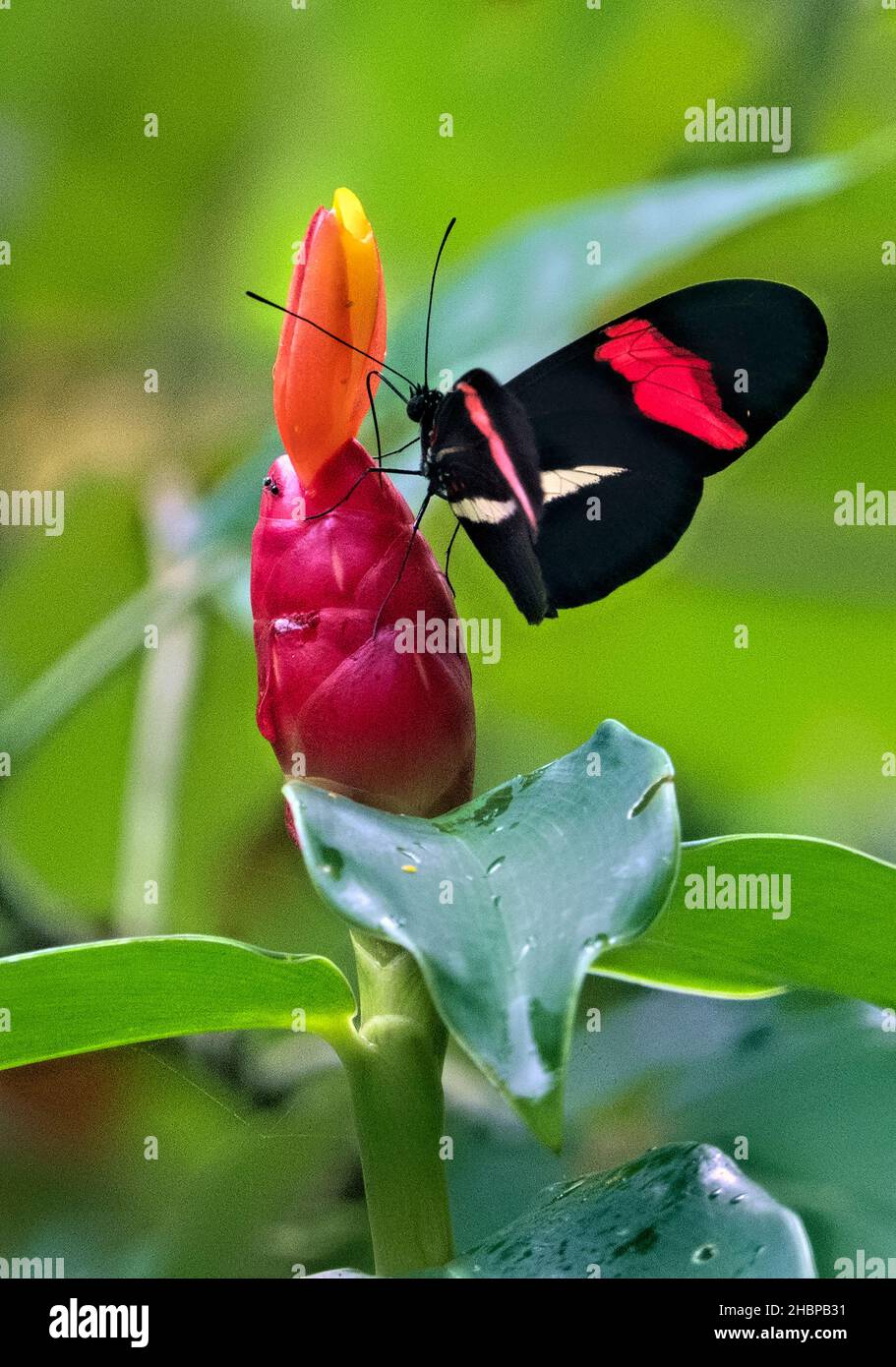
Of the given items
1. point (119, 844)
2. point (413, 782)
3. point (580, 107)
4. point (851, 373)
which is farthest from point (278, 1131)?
point (580, 107)

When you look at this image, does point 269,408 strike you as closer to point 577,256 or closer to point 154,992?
point 577,256

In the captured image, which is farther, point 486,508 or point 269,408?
point 269,408

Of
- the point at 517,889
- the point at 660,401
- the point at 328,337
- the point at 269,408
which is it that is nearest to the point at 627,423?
the point at 660,401

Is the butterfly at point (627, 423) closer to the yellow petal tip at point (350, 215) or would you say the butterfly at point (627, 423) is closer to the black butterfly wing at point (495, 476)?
the black butterfly wing at point (495, 476)

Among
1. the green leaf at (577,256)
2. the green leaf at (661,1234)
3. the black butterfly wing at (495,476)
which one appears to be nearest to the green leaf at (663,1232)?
the green leaf at (661,1234)

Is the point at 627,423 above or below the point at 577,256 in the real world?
below

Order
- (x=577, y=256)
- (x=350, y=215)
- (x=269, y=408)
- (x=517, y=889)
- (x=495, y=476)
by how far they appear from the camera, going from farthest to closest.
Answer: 1. (x=269, y=408)
2. (x=577, y=256)
3. (x=495, y=476)
4. (x=350, y=215)
5. (x=517, y=889)
